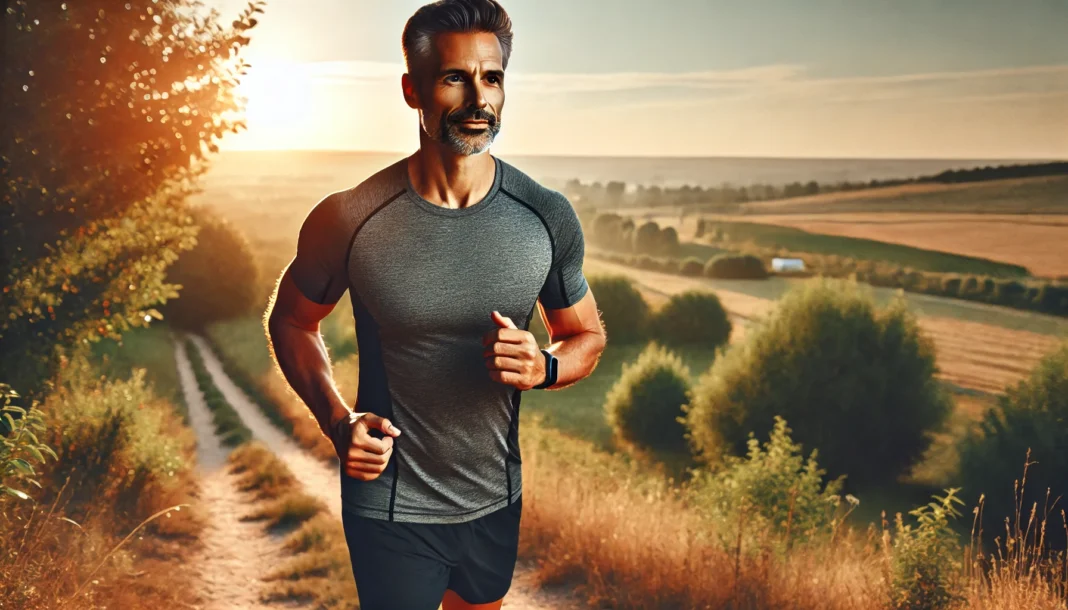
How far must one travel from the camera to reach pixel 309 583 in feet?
22.0

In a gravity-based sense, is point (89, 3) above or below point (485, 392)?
above

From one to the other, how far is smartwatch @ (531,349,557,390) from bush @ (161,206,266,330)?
57.8 feet

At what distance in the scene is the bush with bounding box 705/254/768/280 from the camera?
20.4 meters

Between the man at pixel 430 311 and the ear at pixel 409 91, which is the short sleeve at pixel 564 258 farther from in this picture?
the ear at pixel 409 91

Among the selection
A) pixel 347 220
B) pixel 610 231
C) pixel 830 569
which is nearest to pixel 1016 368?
pixel 610 231

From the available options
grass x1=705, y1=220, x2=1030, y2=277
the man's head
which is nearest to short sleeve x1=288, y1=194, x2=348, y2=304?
the man's head

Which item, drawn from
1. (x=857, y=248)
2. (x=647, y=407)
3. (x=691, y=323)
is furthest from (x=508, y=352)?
(x=691, y=323)

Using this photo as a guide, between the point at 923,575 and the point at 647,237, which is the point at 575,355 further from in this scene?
the point at 647,237

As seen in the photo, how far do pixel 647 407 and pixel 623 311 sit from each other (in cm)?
449

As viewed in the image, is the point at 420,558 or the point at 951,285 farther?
the point at 951,285

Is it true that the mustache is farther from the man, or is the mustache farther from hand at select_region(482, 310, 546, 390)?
hand at select_region(482, 310, 546, 390)

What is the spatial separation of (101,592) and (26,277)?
2582 mm

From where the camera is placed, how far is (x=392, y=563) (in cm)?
Answer: 251

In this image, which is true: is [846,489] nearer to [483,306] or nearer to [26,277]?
[26,277]
